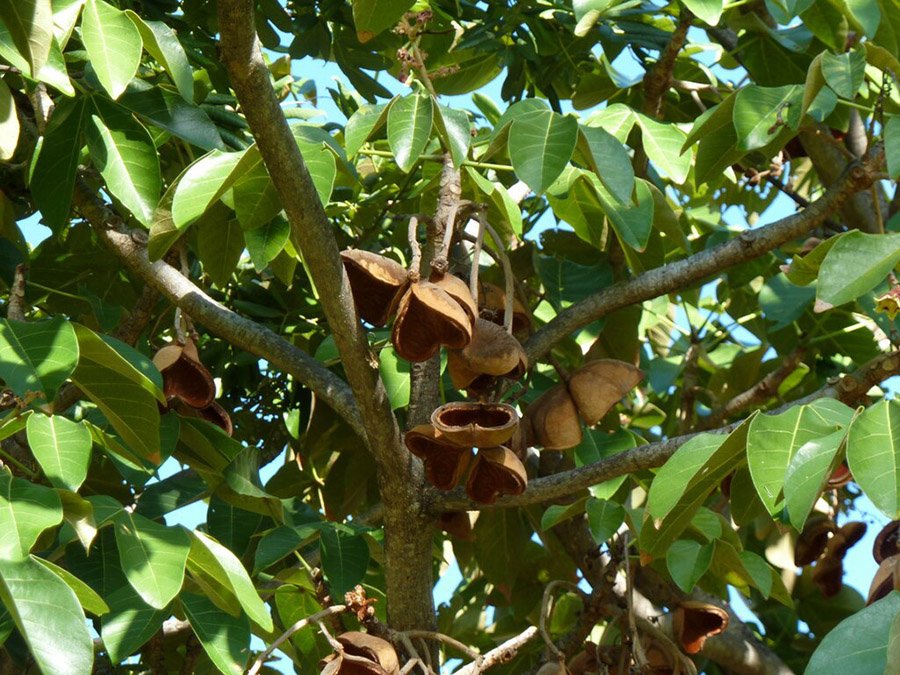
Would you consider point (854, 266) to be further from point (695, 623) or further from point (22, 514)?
point (22, 514)

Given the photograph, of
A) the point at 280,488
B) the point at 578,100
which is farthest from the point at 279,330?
the point at 578,100

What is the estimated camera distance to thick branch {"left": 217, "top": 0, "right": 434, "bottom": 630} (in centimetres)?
145

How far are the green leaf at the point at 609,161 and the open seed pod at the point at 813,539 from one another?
1.13 m

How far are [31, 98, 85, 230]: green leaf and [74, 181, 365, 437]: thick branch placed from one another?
104mm

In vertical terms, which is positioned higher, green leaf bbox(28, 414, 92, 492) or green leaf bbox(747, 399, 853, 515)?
green leaf bbox(28, 414, 92, 492)

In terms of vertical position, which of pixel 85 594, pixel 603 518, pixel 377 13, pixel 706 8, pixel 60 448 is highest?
pixel 377 13

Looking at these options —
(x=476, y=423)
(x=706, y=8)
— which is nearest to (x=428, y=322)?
(x=476, y=423)

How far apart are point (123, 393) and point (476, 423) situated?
467 millimetres

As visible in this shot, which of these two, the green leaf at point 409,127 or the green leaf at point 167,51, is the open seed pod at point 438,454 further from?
the green leaf at point 167,51

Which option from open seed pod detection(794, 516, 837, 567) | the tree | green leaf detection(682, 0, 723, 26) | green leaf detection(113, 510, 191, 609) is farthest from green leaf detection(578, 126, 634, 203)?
open seed pod detection(794, 516, 837, 567)

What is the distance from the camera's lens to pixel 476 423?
1.56 m

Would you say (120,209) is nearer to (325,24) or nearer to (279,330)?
(279,330)

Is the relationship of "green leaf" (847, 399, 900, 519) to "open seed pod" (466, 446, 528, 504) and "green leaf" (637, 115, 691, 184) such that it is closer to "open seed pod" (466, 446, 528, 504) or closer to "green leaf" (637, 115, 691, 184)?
"open seed pod" (466, 446, 528, 504)

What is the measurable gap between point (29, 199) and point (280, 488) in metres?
0.75
